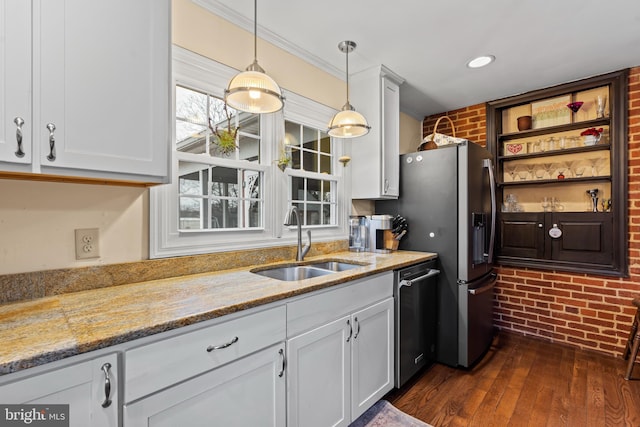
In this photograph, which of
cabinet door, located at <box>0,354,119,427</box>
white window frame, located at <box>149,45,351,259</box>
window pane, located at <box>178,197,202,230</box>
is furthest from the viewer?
window pane, located at <box>178,197,202,230</box>

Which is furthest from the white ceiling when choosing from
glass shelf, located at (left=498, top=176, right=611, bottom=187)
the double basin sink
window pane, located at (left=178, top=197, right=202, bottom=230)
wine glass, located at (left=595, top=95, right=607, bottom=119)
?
the double basin sink

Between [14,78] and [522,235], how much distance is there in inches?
147

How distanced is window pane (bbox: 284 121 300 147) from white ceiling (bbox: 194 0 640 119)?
1.76ft

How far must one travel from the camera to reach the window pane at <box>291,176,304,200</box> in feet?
7.79

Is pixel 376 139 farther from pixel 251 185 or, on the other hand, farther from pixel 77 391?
pixel 77 391

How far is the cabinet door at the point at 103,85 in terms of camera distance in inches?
39.8

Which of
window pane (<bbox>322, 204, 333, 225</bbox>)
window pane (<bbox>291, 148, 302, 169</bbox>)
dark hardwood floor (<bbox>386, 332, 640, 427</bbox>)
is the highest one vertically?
window pane (<bbox>291, 148, 302, 169</bbox>)

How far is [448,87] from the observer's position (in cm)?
294

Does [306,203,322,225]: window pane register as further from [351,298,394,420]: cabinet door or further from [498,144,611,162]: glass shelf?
[498,144,611,162]: glass shelf

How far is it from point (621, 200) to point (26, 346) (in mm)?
3775

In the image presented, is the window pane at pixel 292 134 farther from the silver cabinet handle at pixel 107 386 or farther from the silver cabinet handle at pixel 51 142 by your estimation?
the silver cabinet handle at pixel 107 386

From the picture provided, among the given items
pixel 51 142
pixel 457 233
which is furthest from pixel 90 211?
pixel 457 233

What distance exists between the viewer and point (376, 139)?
262 centimetres

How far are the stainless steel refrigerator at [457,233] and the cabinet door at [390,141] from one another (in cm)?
12
